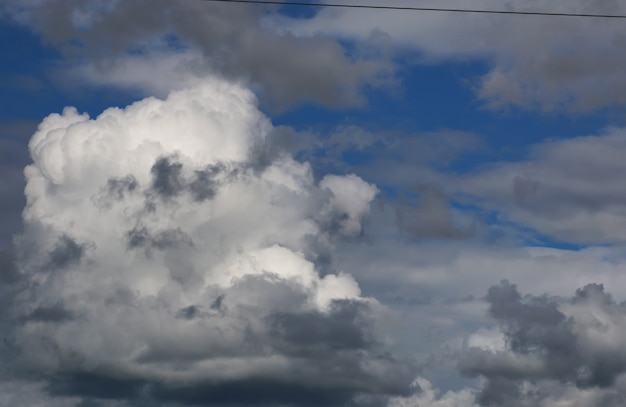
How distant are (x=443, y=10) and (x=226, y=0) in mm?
33825

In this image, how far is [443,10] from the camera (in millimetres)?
57531

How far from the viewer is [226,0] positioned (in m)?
58.8
